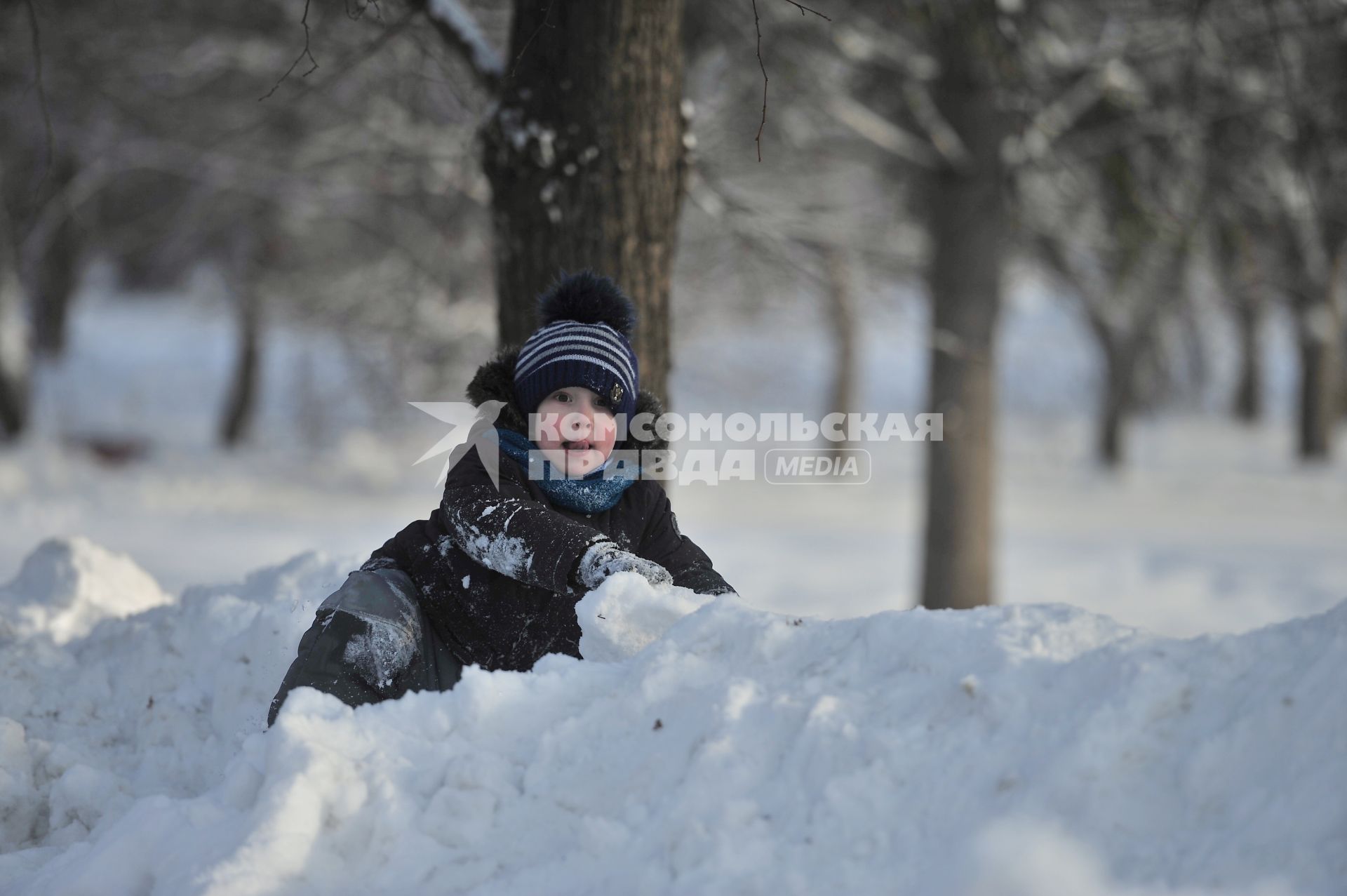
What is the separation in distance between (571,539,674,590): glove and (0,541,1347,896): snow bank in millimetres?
148

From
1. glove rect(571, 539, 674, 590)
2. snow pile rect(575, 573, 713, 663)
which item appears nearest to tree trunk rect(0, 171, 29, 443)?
glove rect(571, 539, 674, 590)

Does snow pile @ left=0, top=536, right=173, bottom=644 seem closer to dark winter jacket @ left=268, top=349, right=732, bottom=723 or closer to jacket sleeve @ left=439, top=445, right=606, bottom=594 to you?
dark winter jacket @ left=268, top=349, right=732, bottom=723

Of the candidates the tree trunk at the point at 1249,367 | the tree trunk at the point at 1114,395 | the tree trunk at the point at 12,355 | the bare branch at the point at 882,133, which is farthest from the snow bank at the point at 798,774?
the tree trunk at the point at 1249,367

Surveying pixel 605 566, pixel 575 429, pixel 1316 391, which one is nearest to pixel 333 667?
pixel 605 566

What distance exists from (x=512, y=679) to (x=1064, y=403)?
20.3 meters

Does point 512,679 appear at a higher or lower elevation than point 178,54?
lower

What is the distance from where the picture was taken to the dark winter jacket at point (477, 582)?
2475mm

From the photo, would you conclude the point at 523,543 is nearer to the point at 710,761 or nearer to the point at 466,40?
the point at 710,761

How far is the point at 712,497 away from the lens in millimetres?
12836

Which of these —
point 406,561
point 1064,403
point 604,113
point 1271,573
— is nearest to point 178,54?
point 604,113

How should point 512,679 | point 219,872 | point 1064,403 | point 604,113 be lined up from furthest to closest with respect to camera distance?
point 1064,403 < point 604,113 < point 512,679 < point 219,872

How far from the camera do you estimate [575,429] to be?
2.86m

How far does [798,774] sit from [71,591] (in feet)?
10.0

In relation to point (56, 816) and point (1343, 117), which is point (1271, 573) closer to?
point (1343, 117)
